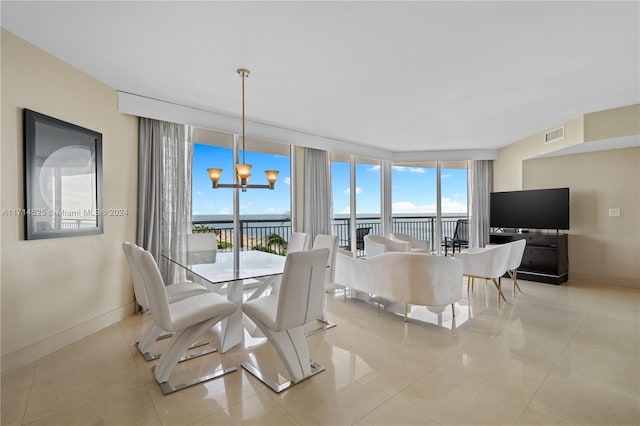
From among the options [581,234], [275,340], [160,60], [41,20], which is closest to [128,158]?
[160,60]

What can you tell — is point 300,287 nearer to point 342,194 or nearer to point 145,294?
point 145,294

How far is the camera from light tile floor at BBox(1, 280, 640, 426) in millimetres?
1872

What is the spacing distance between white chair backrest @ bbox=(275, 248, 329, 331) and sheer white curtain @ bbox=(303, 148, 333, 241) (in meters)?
3.17

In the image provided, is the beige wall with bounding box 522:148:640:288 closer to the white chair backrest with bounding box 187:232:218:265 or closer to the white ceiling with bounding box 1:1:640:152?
the white ceiling with bounding box 1:1:640:152

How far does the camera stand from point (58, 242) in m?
2.81

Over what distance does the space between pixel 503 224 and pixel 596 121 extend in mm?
2249

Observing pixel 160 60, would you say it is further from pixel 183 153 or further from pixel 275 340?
pixel 275 340

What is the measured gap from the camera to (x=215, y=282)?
7.55ft

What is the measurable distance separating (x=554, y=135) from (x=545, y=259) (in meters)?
2.03

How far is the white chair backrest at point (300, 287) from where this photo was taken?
2.04 meters

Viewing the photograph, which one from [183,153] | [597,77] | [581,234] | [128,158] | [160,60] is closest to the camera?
[160,60]

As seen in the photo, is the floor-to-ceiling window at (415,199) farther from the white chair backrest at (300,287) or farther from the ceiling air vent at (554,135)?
the white chair backrest at (300,287)

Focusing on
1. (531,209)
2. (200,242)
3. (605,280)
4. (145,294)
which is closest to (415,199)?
(531,209)

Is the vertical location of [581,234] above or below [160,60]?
below
